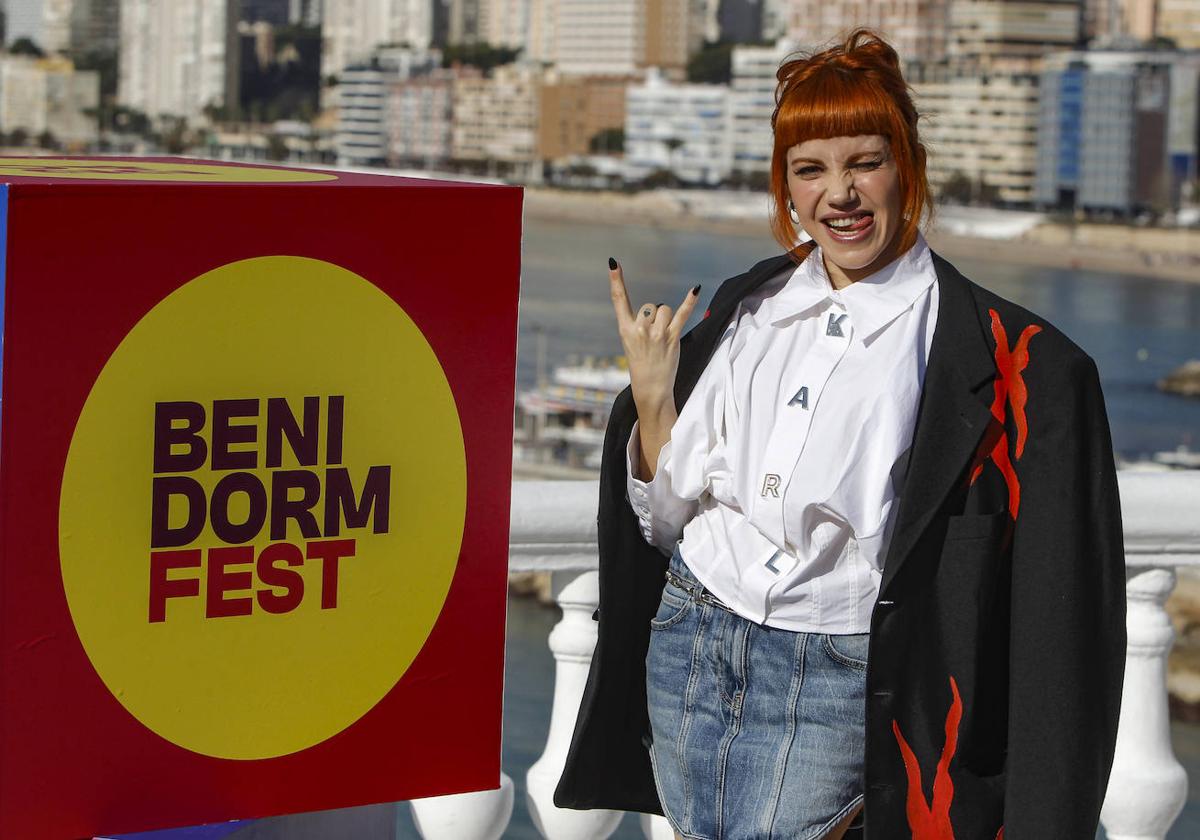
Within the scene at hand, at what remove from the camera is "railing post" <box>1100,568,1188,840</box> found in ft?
3.97

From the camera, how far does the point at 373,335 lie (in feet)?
2.71

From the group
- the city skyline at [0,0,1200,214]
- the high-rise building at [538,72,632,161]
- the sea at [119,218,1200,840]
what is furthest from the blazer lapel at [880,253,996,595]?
the high-rise building at [538,72,632,161]

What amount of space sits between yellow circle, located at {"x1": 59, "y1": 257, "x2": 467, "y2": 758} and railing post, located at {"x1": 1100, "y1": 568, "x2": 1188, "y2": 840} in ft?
1.74

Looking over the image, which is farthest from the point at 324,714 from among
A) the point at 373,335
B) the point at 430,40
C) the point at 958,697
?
the point at 430,40

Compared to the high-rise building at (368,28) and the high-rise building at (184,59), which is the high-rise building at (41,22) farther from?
the high-rise building at (368,28)

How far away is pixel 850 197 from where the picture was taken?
2.95 ft

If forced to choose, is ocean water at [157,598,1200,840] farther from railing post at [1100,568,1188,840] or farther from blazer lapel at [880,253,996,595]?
railing post at [1100,568,1188,840]

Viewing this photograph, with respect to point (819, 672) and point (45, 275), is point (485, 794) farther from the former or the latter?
point (45, 275)

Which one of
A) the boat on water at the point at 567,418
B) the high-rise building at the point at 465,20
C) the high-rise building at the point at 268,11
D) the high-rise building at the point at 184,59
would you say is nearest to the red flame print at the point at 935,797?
the boat on water at the point at 567,418

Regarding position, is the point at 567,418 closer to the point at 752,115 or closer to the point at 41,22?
the point at 752,115

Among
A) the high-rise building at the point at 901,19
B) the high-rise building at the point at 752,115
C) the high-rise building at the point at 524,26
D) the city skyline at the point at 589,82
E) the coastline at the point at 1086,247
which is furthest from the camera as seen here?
the high-rise building at the point at 524,26

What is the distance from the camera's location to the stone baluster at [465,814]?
1147mm

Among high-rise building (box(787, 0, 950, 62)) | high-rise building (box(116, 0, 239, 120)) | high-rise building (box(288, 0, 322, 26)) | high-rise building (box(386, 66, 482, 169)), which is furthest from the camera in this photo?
high-rise building (box(288, 0, 322, 26))

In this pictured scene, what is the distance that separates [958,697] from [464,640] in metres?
0.22
